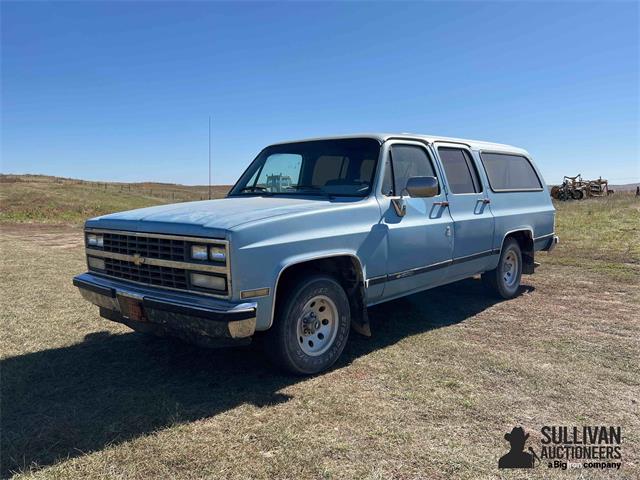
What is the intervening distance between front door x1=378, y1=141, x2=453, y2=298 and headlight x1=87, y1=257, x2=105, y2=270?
2540 millimetres

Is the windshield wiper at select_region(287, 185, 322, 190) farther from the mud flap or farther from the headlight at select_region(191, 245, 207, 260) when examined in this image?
the headlight at select_region(191, 245, 207, 260)

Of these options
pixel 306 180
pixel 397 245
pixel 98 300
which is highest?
pixel 306 180

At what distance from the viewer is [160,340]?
5000 millimetres

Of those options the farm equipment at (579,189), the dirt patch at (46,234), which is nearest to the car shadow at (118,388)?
the dirt patch at (46,234)

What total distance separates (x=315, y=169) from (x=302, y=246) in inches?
56.9

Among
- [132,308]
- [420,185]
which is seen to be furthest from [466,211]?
[132,308]

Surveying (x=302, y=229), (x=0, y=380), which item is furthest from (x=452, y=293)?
(x=0, y=380)

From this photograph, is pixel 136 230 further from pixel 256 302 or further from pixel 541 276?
pixel 541 276

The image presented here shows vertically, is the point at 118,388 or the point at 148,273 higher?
the point at 148,273

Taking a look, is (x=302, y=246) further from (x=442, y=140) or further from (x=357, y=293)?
(x=442, y=140)

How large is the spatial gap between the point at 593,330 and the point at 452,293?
7.19 ft

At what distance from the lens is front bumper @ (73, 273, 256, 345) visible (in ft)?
11.0

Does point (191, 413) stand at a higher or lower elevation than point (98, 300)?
lower

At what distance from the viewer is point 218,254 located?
3432 mm
